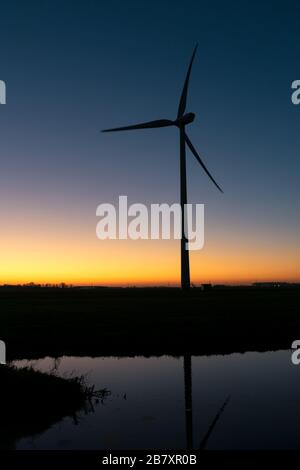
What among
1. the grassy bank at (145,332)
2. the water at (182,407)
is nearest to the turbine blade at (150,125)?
the grassy bank at (145,332)

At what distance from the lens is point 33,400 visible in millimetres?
15875

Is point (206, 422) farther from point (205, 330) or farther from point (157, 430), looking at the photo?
point (205, 330)

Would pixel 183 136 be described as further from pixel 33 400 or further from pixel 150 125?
pixel 33 400

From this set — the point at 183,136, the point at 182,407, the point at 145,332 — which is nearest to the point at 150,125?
the point at 183,136

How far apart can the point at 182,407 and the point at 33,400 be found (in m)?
5.25

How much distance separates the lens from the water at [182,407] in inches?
496

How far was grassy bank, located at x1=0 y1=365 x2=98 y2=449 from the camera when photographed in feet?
45.6

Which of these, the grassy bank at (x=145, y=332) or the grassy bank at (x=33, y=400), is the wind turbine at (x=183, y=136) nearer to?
the grassy bank at (x=145, y=332)

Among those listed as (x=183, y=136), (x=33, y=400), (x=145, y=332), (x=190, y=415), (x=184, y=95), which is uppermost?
(x=184, y=95)

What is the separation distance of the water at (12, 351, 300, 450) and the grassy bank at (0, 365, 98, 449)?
2.19 ft

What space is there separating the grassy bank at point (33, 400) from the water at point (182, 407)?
67cm

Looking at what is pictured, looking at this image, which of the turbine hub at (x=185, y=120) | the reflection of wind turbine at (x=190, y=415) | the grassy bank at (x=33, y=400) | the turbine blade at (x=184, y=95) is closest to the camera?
the reflection of wind turbine at (x=190, y=415)
